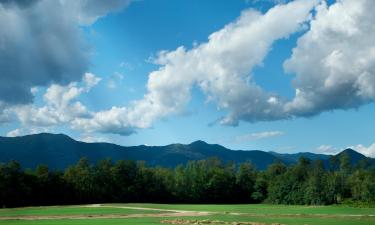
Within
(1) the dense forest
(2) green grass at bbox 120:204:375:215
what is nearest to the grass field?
(2) green grass at bbox 120:204:375:215

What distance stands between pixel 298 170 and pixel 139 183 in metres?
53.5

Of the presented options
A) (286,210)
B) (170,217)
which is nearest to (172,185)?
(286,210)

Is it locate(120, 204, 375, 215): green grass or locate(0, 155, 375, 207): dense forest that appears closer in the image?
locate(120, 204, 375, 215): green grass

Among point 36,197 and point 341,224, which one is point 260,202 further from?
point 341,224

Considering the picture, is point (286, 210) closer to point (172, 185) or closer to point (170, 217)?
point (170, 217)

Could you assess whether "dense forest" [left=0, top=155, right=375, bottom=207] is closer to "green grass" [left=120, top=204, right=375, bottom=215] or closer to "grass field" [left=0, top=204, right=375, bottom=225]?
"green grass" [left=120, top=204, right=375, bottom=215]

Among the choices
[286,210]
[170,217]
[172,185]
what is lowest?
[170,217]

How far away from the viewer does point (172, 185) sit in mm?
161125

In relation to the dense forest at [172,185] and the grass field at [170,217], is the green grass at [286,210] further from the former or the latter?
the dense forest at [172,185]

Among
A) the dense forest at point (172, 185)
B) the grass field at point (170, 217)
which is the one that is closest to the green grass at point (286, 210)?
the grass field at point (170, 217)

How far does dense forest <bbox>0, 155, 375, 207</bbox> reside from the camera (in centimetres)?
13162

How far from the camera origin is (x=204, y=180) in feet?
541

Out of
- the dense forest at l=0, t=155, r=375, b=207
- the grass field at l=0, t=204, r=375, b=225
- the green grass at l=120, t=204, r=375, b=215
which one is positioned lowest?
the grass field at l=0, t=204, r=375, b=225

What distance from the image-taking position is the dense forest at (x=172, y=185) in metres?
132
